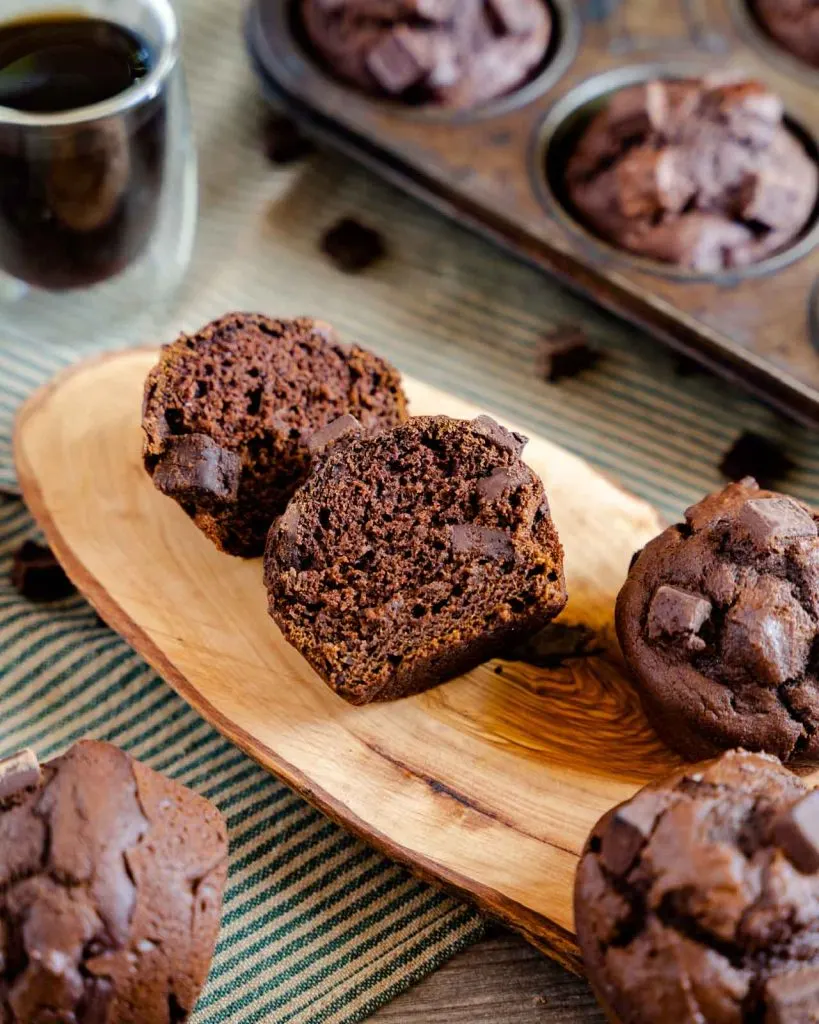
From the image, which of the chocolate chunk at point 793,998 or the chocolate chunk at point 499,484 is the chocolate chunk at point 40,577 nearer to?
the chocolate chunk at point 499,484

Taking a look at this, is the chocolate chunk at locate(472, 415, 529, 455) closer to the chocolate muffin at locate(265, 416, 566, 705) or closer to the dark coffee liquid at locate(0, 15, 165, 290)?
the chocolate muffin at locate(265, 416, 566, 705)

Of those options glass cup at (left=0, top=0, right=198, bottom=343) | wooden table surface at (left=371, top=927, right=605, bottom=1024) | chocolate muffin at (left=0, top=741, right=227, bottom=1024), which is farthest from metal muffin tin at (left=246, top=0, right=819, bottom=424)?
chocolate muffin at (left=0, top=741, right=227, bottom=1024)

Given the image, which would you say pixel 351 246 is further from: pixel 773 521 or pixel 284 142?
pixel 773 521

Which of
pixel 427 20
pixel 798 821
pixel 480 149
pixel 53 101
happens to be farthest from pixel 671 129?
pixel 798 821

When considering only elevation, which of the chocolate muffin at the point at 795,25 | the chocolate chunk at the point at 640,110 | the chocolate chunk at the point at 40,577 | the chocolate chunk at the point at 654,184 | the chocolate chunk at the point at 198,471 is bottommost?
the chocolate chunk at the point at 40,577

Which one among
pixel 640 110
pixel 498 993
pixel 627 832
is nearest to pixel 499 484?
pixel 627 832

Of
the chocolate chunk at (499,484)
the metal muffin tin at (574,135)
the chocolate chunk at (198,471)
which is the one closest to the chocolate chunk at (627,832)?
the chocolate chunk at (499,484)
